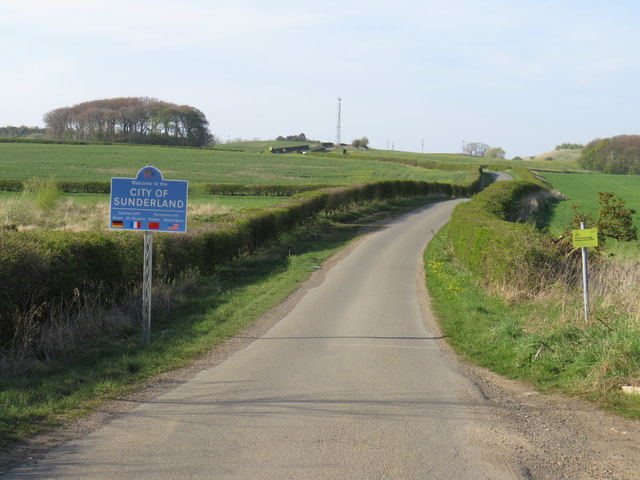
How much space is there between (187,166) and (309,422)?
69.7 meters

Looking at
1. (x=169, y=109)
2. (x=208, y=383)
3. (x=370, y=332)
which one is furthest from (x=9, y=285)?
(x=169, y=109)

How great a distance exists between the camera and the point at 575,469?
531 cm

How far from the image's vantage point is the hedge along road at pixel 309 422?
5133mm

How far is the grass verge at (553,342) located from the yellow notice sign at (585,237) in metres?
1.14

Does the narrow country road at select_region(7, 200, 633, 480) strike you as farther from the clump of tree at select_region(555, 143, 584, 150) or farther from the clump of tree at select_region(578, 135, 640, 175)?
the clump of tree at select_region(555, 143, 584, 150)

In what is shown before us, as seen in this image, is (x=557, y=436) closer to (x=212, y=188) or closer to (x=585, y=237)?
(x=585, y=237)

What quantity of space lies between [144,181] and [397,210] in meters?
33.5

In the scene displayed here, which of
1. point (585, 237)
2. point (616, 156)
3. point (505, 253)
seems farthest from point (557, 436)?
point (616, 156)

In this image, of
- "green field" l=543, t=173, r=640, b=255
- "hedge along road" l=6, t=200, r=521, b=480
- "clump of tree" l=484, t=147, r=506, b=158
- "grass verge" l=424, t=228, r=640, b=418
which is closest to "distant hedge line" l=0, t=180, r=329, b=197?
"green field" l=543, t=173, r=640, b=255

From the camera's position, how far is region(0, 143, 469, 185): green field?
62156 mm

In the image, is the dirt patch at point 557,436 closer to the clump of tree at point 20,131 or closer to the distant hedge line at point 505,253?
the distant hedge line at point 505,253

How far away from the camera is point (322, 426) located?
20.2 feet

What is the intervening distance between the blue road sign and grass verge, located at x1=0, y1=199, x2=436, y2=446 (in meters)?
1.87

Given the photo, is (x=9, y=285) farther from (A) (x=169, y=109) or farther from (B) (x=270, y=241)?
(A) (x=169, y=109)
